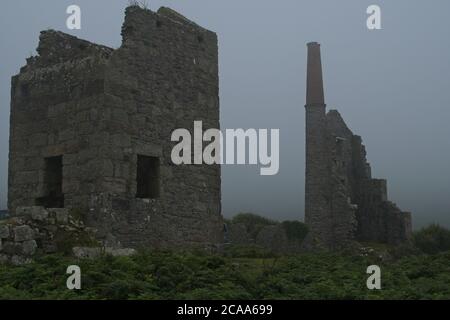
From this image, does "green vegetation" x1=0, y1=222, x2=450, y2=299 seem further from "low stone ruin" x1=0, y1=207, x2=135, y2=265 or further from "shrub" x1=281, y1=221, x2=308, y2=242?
"shrub" x1=281, y1=221, x2=308, y2=242

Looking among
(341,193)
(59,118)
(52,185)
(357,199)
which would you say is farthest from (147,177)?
(357,199)

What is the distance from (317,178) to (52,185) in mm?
24217

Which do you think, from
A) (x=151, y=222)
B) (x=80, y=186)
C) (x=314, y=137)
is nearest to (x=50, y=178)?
(x=80, y=186)

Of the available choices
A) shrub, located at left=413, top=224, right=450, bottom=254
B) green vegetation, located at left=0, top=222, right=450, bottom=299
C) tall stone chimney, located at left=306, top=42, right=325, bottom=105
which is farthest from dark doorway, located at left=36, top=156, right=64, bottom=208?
tall stone chimney, located at left=306, top=42, right=325, bottom=105

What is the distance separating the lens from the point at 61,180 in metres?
12.5

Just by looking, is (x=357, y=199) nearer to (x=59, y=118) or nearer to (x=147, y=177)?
(x=147, y=177)

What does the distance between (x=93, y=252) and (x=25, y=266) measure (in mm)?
1748

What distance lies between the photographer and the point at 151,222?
11891mm

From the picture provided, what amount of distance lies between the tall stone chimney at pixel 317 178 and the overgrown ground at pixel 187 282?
23.9 m

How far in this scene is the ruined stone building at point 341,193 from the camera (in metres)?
33.7

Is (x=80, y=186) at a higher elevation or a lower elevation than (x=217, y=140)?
lower

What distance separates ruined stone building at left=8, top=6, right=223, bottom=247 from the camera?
1140 cm
